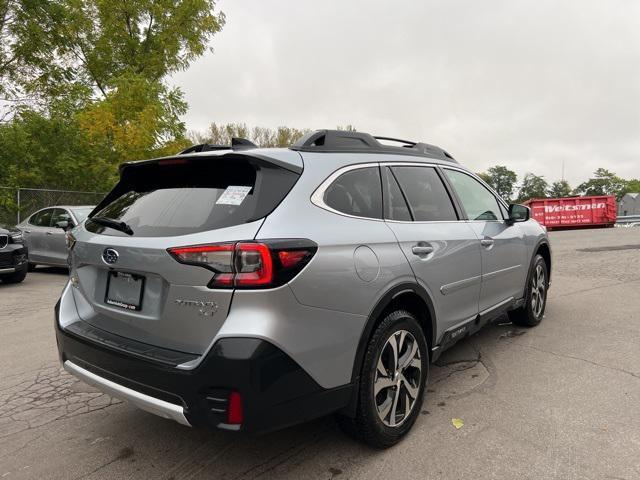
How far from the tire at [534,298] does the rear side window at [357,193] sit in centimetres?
275

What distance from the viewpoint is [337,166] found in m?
2.72

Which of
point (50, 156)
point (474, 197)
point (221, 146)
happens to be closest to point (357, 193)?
point (221, 146)

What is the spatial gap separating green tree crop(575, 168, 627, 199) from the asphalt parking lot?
124637 mm

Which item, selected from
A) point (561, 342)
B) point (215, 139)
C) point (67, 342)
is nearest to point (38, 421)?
point (67, 342)

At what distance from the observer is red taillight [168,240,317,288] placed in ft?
6.88

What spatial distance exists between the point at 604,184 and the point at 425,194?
129 m

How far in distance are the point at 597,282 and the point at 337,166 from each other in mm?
6999

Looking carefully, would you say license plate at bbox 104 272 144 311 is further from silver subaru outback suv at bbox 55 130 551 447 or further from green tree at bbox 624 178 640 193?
green tree at bbox 624 178 640 193

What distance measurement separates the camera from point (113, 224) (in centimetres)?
263

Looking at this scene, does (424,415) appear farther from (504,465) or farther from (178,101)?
(178,101)

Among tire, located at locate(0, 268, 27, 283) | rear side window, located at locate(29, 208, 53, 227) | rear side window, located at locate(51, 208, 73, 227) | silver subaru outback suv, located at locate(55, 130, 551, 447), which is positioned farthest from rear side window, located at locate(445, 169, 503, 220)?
rear side window, located at locate(29, 208, 53, 227)

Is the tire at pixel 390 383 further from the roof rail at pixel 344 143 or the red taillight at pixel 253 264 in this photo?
the roof rail at pixel 344 143

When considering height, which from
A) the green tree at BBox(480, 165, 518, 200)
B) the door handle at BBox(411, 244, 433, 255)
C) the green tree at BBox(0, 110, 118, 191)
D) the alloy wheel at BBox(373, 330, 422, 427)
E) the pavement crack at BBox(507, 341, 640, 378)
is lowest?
the pavement crack at BBox(507, 341, 640, 378)

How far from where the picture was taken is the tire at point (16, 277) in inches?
355
